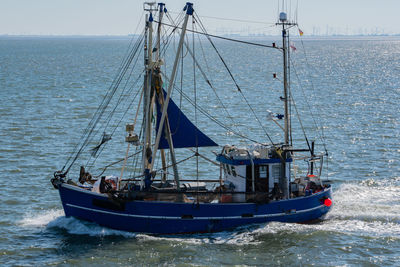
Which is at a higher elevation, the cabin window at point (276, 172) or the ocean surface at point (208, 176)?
the cabin window at point (276, 172)

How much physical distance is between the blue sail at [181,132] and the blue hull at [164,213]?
4.40 metres

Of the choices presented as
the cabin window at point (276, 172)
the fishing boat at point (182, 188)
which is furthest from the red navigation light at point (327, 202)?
the cabin window at point (276, 172)

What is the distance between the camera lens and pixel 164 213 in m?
32.5

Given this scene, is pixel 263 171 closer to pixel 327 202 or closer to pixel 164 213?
pixel 327 202

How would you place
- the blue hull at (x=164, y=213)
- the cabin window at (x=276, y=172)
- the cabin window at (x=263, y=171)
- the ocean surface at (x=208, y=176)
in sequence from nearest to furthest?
the ocean surface at (x=208, y=176)
the blue hull at (x=164, y=213)
the cabin window at (x=263, y=171)
the cabin window at (x=276, y=172)

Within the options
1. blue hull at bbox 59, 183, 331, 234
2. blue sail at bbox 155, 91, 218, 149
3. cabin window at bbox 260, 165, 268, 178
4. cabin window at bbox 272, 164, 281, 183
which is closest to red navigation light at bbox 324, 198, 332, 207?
blue hull at bbox 59, 183, 331, 234

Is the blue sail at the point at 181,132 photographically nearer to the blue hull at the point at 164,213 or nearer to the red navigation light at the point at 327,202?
the blue hull at the point at 164,213

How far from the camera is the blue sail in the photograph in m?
35.7

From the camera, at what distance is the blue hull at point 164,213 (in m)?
32.5

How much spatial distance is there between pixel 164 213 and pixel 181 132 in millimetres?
5547

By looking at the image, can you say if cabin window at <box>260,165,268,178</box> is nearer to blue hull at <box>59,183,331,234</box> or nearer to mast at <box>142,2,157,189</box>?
blue hull at <box>59,183,331,234</box>

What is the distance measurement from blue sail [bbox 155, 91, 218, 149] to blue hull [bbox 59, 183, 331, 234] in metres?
4.40

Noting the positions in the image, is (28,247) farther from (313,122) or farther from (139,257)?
(313,122)

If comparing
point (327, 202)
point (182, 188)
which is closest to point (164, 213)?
point (182, 188)
